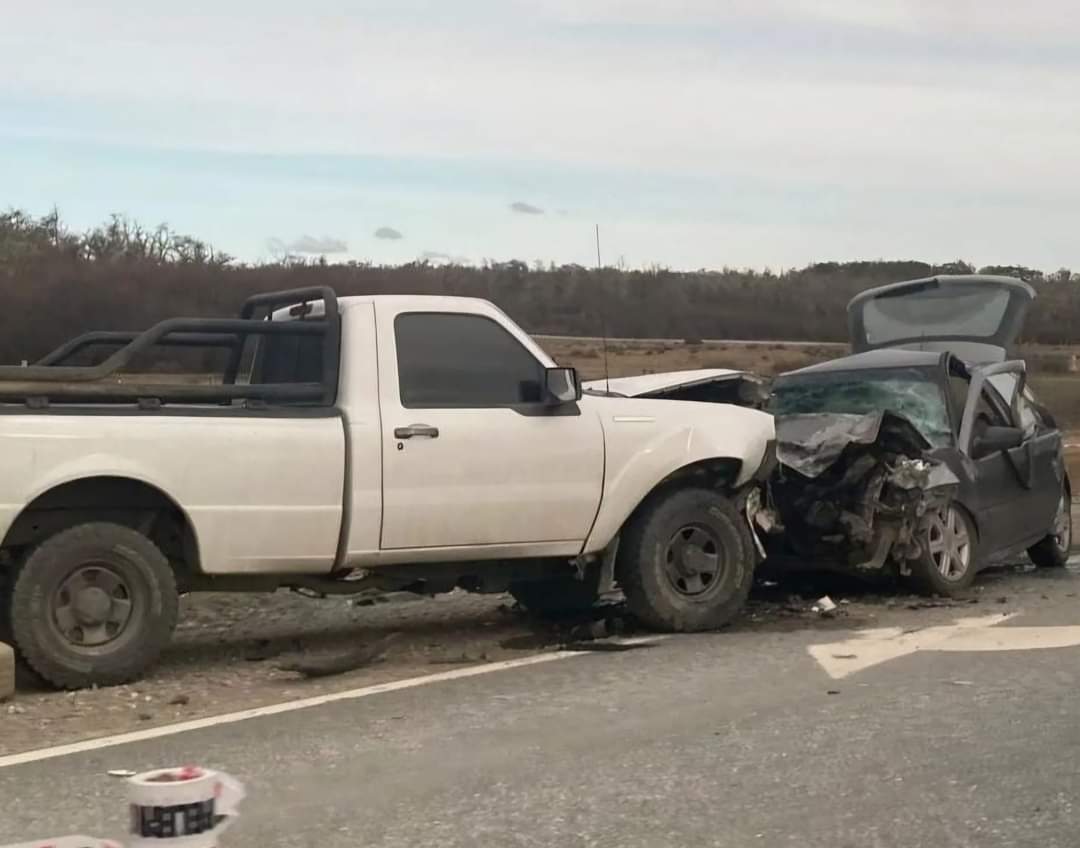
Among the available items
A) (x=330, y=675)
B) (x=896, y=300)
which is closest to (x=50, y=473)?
(x=330, y=675)

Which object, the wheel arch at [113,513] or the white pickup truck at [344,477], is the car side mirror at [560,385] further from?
the wheel arch at [113,513]

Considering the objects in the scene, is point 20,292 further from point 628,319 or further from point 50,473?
point 50,473

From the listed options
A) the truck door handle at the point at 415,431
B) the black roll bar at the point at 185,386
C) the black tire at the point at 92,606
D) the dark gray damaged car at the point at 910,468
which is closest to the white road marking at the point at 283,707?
the black tire at the point at 92,606

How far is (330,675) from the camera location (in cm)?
729

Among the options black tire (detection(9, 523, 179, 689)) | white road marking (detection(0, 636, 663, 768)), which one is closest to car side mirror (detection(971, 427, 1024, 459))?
white road marking (detection(0, 636, 663, 768))

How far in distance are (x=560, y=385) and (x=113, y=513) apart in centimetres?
250

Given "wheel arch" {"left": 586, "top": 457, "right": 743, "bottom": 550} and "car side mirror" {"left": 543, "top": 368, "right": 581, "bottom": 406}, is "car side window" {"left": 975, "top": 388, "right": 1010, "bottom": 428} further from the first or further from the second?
"car side mirror" {"left": 543, "top": 368, "right": 581, "bottom": 406}

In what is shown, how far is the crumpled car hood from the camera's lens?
9156 mm

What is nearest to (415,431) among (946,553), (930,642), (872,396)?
(930,642)

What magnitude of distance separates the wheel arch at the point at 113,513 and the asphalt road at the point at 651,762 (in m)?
1.31

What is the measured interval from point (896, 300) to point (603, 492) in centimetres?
938

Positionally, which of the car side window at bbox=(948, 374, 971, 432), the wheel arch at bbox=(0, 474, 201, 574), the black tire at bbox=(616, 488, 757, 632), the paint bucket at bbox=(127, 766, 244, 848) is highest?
the car side window at bbox=(948, 374, 971, 432)

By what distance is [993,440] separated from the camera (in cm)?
1018

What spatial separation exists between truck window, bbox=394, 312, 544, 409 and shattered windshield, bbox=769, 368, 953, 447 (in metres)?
3.19
